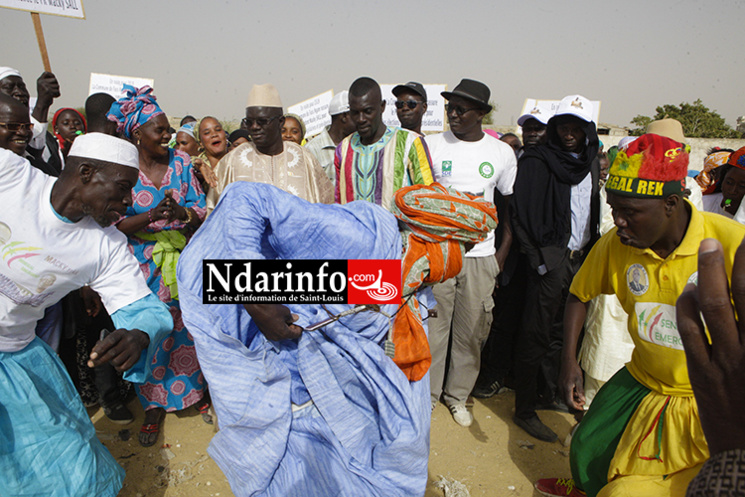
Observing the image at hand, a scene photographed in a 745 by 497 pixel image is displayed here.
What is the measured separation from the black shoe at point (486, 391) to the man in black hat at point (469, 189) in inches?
19.5

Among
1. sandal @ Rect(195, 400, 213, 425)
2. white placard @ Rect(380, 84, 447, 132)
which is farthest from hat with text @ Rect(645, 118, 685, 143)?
white placard @ Rect(380, 84, 447, 132)

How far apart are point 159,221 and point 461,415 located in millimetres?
2862

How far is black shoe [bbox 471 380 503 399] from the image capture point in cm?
441

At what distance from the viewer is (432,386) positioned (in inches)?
156

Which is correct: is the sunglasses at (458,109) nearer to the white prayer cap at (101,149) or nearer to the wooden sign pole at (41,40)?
the white prayer cap at (101,149)

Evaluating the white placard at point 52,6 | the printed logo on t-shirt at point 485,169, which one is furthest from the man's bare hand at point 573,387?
the white placard at point 52,6

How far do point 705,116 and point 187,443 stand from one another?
72.2 ft

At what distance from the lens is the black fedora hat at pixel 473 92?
3750 millimetres

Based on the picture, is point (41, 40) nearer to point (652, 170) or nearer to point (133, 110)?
point (133, 110)

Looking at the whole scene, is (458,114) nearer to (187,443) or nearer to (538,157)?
(538,157)

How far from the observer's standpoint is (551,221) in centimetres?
371

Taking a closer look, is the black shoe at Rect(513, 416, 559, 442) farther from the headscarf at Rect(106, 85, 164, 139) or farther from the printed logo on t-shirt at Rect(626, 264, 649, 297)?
the headscarf at Rect(106, 85, 164, 139)

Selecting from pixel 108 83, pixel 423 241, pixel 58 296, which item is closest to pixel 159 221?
pixel 58 296

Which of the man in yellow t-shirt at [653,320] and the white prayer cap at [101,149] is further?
the white prayer cap at [101,149]
